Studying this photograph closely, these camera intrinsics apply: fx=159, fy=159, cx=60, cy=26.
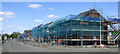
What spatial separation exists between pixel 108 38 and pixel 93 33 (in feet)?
15.4

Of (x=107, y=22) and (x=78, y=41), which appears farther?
(x=107, y=22)

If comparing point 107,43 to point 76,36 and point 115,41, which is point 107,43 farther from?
point 76,36

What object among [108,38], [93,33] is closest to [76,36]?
[93,33]

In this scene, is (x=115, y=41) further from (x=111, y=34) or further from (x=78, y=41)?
(x=78, y=41)

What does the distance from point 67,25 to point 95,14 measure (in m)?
9.59

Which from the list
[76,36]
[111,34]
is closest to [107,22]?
[111,34]

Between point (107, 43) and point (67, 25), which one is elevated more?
point (67, 25)

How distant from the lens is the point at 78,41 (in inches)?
1674

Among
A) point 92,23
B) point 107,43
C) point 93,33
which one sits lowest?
point 107,43

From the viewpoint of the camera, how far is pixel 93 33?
43.2 metres

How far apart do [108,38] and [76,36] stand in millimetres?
9272

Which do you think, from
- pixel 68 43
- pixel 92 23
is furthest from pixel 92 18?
pixel 68 43

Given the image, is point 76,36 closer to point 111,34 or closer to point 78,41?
point 78,41

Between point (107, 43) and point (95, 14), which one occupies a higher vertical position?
point (95, 14)
